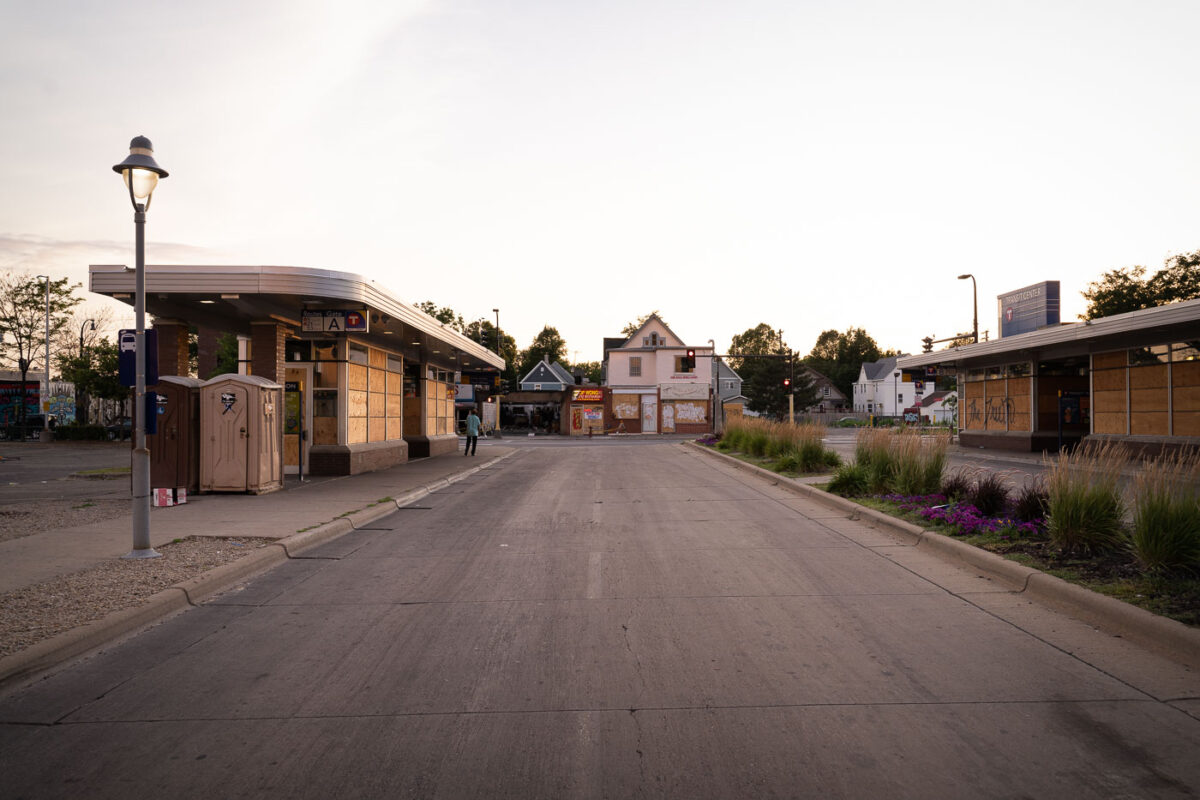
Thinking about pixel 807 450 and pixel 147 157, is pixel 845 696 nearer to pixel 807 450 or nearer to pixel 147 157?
pixel 147 157

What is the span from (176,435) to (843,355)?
134145 mm

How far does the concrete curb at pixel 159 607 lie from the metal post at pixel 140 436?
3.82 feet

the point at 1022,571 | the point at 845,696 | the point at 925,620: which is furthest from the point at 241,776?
the point at 1022,571

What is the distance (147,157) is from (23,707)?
6417 mm

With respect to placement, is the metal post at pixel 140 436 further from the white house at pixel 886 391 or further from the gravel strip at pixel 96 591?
the white house at pixel 886 391

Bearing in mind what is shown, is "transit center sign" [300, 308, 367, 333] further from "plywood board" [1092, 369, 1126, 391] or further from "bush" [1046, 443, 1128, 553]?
"plywood board" [1092, 369, 1126, 391]

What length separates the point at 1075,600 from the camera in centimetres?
652

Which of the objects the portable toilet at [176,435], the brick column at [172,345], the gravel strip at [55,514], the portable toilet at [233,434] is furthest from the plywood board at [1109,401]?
the brick column at [172,345]

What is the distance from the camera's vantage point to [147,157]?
29.0ft

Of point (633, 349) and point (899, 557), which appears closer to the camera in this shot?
point (899, 557)

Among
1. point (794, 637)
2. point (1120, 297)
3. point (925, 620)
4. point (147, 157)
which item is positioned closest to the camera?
point (794, 637)

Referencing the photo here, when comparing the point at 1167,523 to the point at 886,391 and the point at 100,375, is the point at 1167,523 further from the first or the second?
the point at 886,391

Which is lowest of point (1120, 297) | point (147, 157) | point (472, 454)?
point (472, 454)

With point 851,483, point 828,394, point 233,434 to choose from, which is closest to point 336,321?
point 233,434
